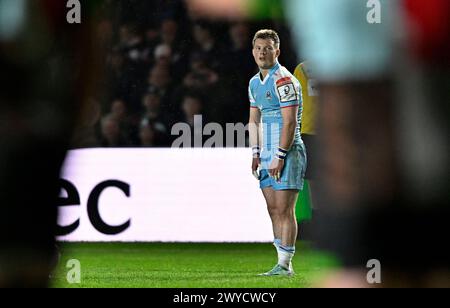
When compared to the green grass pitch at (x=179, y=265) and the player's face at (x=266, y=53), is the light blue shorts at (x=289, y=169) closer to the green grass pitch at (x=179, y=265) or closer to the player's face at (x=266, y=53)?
the green grass pitch at (x=179, y=265)

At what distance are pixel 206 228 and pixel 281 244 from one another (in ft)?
7.63

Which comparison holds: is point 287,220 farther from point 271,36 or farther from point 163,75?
point 163,75

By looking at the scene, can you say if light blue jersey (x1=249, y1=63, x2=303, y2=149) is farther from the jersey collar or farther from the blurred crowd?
the blurred crowd

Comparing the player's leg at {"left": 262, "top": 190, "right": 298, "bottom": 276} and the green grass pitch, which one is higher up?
the player's leg at {"left": 262, "top": 190, "right": 298, "bottom": 276}

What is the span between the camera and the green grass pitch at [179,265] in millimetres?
3250

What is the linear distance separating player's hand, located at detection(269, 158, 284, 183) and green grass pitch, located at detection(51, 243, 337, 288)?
275 millimetres

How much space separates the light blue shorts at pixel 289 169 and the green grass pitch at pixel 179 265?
0.24 metres

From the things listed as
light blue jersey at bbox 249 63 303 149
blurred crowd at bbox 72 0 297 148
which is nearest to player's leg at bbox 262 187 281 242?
light blue jersey at bbox 249 63 303 149

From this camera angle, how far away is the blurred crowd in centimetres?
517

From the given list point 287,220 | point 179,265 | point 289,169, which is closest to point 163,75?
point 179,265

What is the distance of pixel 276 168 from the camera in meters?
2.97
